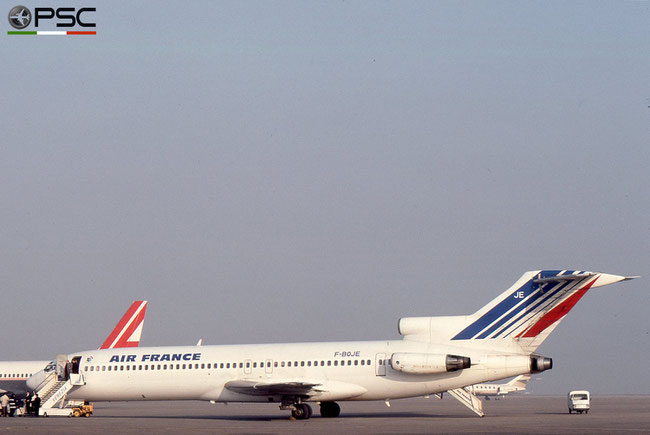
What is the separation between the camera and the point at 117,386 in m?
37.0

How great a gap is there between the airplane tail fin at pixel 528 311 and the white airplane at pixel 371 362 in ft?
0.12

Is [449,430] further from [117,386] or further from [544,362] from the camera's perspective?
[117,386]

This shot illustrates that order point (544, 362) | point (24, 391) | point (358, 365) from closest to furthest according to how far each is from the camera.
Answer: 1. point (544, 362)
2. point (358, 365)
3. point (24, 391)

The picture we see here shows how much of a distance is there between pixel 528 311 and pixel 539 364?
77.8 inches

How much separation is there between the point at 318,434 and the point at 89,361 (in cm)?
1900

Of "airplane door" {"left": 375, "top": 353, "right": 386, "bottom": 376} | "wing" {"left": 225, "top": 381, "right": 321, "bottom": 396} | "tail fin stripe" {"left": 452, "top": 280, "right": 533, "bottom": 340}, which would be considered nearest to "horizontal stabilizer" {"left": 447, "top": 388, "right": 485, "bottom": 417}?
"tail fin stripe" {"left": 452, "top": 280, "right": 533, "bottom": 340}

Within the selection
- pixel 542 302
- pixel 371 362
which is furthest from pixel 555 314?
pixel 371 362

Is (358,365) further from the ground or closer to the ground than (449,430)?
further from the ground

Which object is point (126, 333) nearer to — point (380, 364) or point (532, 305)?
point (380, 364)

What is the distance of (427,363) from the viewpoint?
3125cm

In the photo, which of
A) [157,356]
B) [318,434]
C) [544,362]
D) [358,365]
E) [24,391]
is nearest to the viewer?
[318,434]

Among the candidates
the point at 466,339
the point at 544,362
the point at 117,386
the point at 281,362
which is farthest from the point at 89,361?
the point at 544,362

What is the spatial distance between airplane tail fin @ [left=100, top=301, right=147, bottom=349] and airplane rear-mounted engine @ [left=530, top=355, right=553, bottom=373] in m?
29.7

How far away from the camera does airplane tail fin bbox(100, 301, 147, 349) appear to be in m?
53.1
